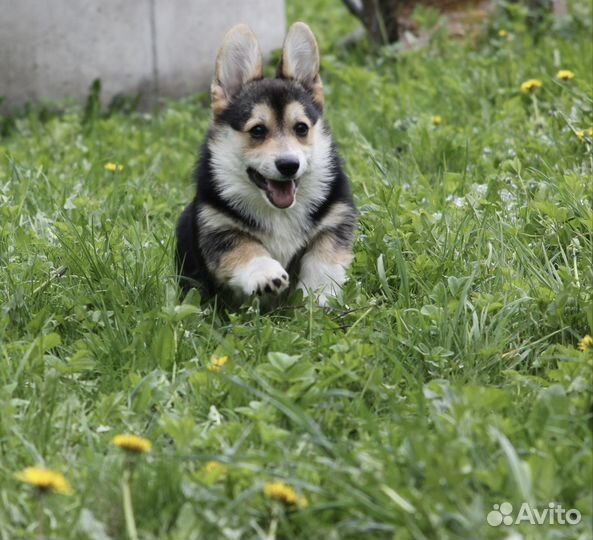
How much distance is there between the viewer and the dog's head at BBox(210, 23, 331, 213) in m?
4.57

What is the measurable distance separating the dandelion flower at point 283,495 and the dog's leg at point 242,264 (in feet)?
4.91

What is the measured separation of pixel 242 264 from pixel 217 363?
0.79m

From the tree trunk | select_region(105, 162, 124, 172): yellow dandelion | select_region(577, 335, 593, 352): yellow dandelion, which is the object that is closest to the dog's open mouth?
select_region(577, 335, 593, 352): yellow dandelion

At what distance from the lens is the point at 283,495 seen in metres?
2.82

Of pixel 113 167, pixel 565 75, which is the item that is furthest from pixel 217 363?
pixel 565 75

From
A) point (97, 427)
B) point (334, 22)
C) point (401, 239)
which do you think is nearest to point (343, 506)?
point (97, 427)

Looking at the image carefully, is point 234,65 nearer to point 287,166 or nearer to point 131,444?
point 287,166

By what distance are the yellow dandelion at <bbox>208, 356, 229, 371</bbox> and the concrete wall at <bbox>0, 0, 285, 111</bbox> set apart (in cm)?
507

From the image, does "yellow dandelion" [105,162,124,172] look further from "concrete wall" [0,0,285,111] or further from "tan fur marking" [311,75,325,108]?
"concrete wall" [0,0,285,111]

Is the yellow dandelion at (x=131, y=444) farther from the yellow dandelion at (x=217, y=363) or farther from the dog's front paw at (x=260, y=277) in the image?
the dog's front paw at (x=260, y=277)

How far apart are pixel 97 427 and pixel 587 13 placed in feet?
21.1

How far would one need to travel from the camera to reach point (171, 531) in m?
2.83

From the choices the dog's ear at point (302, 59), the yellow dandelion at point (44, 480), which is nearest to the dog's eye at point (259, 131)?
the dog's ear at point (302, 59)

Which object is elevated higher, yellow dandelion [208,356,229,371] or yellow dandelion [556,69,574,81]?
yellow dandelion [208,356,229,371]
